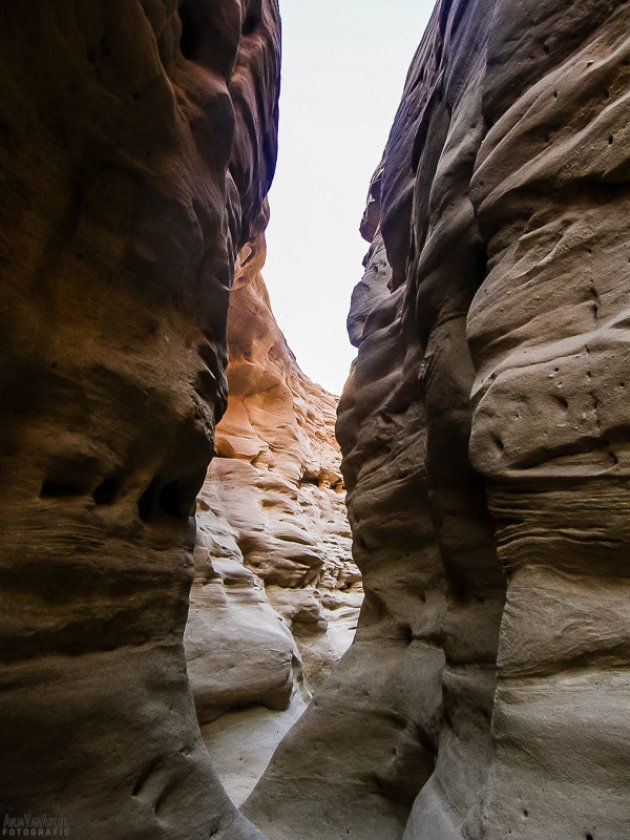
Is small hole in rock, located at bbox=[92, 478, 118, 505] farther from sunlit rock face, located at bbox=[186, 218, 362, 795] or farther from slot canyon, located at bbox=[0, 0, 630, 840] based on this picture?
sunlit rock face, located at bbox=[186, 218, 362, 795]

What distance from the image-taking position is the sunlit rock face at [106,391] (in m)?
3.17

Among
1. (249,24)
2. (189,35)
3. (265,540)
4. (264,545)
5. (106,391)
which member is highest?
(249,24)

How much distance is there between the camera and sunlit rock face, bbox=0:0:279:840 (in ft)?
10.4

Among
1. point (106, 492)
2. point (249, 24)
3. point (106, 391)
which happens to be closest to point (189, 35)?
point (249, 24)

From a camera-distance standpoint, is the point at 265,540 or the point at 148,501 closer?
the point at 148,501

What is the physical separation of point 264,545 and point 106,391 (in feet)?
30.4

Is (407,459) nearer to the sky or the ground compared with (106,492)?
nearer to the sky

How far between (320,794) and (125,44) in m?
6.93

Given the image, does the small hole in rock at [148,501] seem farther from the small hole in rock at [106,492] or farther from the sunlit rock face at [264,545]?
the sunlit rock face at [264,545]

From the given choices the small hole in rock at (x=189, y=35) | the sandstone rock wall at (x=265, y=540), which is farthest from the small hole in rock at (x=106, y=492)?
the sandstone rock wall at (x=265, y=540)

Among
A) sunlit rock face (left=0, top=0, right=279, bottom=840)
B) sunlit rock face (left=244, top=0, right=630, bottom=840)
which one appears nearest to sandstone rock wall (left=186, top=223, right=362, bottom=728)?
sunlit rock face (left=244, top=0, right=630, bottom=840)

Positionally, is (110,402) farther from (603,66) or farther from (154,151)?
(603,66)

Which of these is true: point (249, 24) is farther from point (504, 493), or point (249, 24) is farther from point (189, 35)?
point (504, 493)

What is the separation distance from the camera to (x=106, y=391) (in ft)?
12.7
